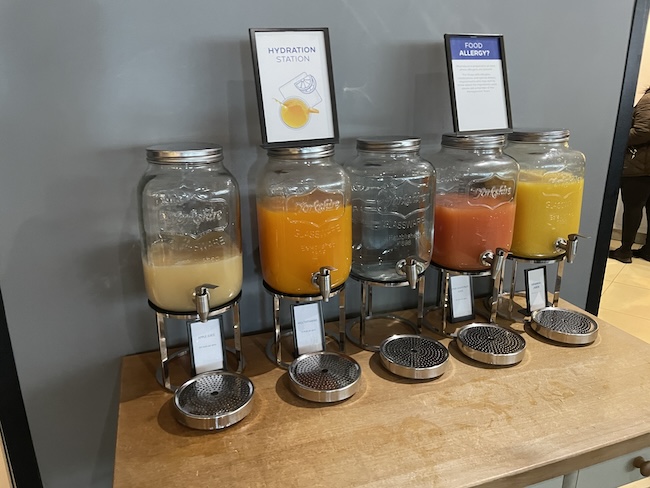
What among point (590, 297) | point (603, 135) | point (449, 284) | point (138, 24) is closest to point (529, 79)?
point (603, 135)

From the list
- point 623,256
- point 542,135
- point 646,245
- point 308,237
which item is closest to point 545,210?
point 542,135

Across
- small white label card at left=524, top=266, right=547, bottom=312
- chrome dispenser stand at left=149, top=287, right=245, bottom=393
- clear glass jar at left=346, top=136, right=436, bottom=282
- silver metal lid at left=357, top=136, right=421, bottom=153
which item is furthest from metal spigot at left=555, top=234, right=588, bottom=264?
chrome dispenser stand at left=149, top=287, right=245, bottom=393

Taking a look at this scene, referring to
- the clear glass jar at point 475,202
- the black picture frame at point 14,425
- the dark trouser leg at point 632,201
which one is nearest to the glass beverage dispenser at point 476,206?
the clear glass jar at point 475,202

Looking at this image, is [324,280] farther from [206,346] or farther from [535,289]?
[535,289]

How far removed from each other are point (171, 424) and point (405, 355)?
0.48m

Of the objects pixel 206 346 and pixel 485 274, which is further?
pixel 485 274

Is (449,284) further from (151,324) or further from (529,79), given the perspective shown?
(151,324)

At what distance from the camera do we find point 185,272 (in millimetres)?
942

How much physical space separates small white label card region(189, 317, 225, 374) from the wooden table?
0.26ft

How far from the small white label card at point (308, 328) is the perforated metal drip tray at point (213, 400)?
0.15 metres

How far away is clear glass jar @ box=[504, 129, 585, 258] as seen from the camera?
3.98ft

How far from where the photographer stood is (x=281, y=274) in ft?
3.35

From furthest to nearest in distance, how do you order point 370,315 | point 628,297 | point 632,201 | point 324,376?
point 632,201
point 628,297
point 370,315
point 324,376

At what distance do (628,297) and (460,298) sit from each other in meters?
2.33
